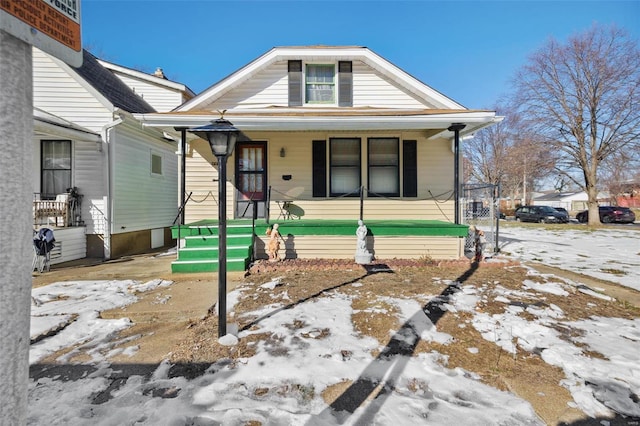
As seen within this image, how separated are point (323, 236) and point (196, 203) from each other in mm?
3557

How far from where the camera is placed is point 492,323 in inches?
144

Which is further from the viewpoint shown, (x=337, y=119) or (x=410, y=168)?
(x=410, y=168)

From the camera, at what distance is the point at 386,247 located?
6836 mm

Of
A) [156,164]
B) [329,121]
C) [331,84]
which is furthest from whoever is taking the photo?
[156,164]

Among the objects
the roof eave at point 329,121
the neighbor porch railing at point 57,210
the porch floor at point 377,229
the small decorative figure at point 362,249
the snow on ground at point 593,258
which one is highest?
the roof eave at point 329,121

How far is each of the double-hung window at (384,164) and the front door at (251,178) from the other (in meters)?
2.82

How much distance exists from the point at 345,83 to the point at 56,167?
795 cm

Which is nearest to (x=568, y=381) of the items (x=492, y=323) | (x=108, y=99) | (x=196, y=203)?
(x=492, y=323)

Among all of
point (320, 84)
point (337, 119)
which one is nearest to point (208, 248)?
point (337, 119)

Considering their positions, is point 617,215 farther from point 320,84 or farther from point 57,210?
point 57,210

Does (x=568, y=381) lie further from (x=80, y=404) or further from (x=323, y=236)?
(x=323, y=236)

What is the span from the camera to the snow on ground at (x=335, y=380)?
213cm

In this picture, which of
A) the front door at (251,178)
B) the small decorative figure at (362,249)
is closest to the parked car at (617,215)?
the small decorative figure at (362,249)

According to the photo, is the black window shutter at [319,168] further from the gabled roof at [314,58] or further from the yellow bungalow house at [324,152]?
the gabled roof at [314,58]
